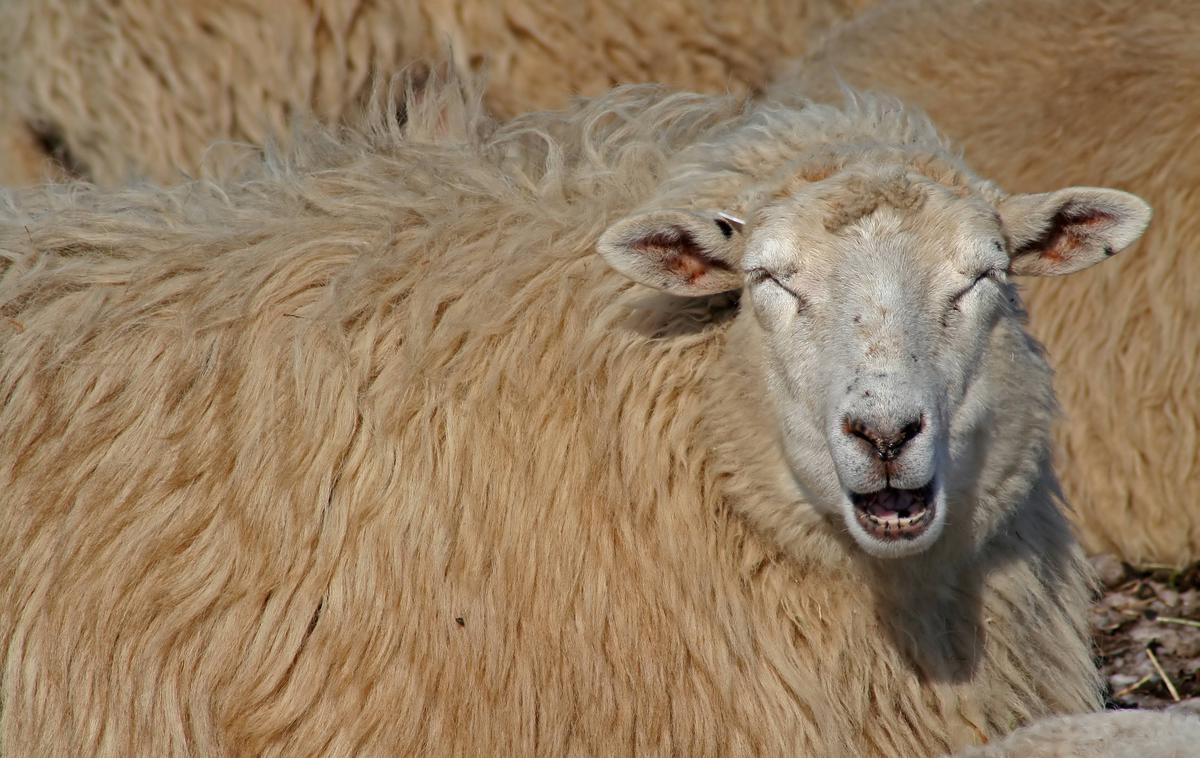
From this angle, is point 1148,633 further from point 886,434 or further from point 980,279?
point 886,434

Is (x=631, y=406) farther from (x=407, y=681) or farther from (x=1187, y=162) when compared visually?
(x=1187, y=162)

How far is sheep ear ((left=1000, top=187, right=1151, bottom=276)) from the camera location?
3.38 meters

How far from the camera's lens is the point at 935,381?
3.06 m

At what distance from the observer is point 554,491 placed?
354 cm

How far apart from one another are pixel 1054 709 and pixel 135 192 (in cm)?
285

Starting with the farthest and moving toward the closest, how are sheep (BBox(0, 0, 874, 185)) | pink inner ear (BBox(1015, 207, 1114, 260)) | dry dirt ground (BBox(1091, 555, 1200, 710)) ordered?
sheep (BBox(0, 0, 874, 185)), dry dirt ground (BBox(1091, 555, 1200, 710)), pink inner ear (BBox(1015, 207, 1114, 260))

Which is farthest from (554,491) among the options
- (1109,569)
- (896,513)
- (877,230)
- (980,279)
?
(1109,569)

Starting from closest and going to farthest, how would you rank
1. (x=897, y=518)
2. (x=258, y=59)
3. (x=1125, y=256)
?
(x=897, y=518) < (x=1125, y=256) < (x=258, y=59)

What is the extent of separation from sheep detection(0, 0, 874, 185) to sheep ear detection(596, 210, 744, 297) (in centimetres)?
284

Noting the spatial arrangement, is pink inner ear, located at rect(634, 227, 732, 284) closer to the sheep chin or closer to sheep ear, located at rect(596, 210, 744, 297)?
sheep ear, located at rect(596, 210, 744, 297)

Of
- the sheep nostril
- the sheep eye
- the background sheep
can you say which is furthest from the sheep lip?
the background sheep

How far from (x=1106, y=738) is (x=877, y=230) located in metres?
1.12

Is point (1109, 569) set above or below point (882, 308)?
below

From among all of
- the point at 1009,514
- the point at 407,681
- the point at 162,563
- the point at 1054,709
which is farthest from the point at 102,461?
the point at 1054,709
